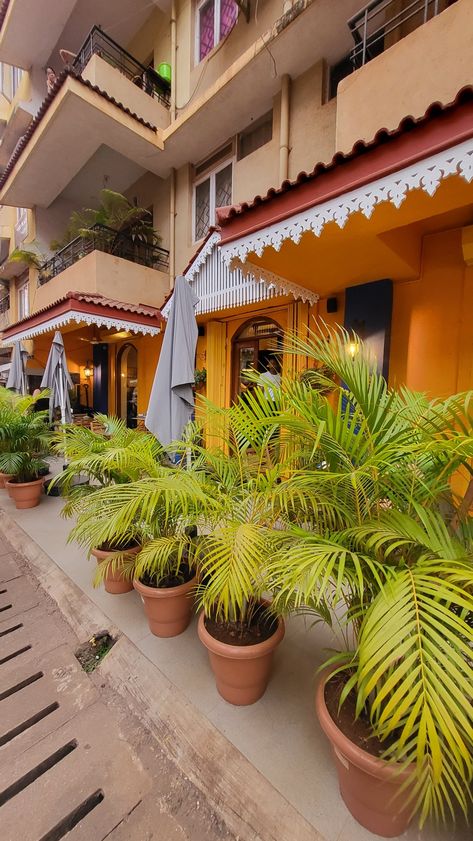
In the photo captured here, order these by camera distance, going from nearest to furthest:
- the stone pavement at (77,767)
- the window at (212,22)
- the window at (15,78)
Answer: the stone pavement at (77,767)
the window at (212,22)
the window at (15,78)

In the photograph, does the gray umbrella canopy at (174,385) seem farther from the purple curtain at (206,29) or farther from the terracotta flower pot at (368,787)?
the purple curtain at (206,29)

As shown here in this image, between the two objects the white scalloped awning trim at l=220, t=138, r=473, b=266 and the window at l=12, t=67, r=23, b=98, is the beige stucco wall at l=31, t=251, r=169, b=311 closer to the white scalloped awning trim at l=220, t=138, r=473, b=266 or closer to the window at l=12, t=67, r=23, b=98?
the white scalloped awning trim at l=220, t=138, r=473, b=266

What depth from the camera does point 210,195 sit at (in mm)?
6883

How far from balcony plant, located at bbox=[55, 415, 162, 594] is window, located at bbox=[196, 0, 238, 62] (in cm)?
786

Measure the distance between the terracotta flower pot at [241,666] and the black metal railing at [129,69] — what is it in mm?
10206

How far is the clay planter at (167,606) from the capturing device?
86.6 inches

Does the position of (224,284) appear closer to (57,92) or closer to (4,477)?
(4,477)

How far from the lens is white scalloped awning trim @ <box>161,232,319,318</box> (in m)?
4.18

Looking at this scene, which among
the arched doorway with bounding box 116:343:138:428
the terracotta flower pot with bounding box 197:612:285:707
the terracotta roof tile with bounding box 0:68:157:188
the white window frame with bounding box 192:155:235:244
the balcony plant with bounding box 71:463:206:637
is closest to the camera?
the terracotta flower pot with bounding box 197:612:285:707

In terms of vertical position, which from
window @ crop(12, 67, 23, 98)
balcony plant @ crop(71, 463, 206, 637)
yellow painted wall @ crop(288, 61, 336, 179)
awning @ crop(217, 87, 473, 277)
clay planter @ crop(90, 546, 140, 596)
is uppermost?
window @ crop(12, 67, 23, 98)

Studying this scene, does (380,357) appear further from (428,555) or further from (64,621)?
(64,621)

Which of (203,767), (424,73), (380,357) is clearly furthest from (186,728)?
(424,73)

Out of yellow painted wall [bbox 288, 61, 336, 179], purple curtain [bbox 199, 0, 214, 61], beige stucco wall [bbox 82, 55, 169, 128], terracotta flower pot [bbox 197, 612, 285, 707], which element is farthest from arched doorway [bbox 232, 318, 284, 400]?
purple curtain [bbox 199, 0, 214, 61]

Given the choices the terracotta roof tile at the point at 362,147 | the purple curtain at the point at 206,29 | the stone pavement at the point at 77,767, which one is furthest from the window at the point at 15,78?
the stone pavement at the point at 77,767
